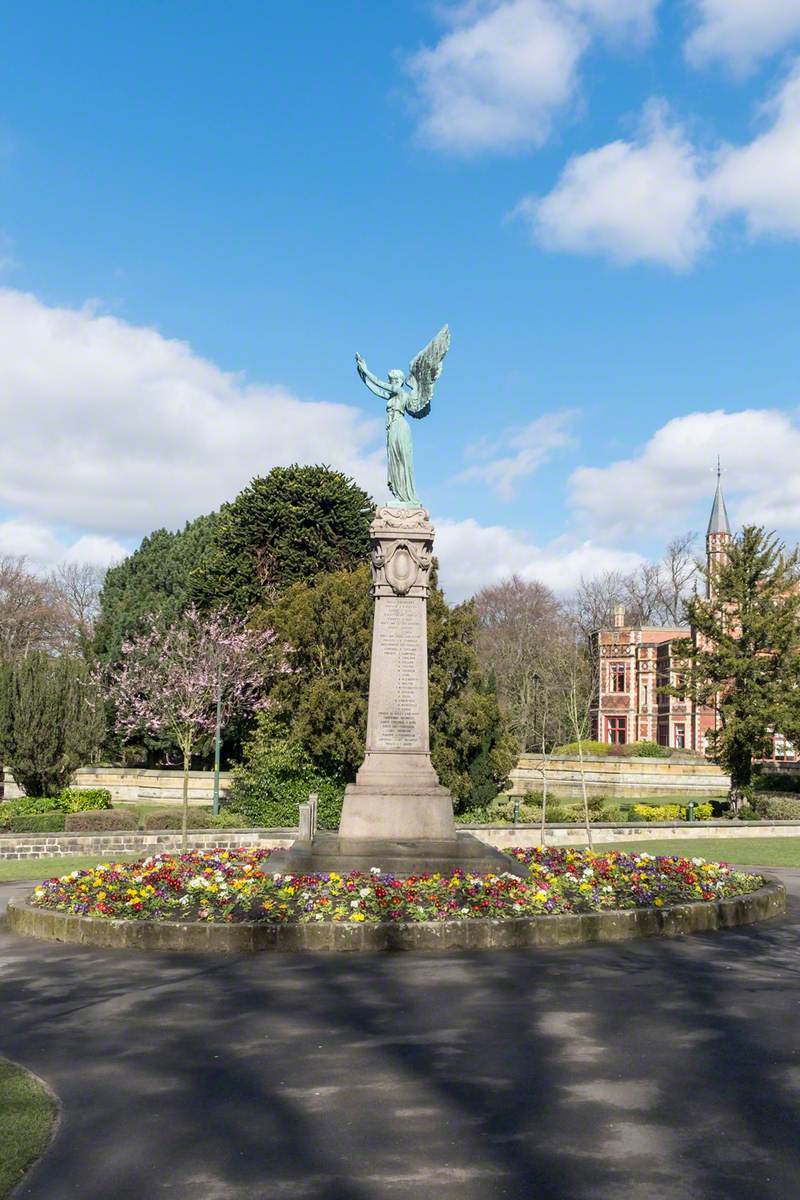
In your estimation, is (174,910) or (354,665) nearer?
(174,910)

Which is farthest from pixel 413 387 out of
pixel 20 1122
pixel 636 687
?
pixel 636 687

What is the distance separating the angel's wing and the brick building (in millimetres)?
57567

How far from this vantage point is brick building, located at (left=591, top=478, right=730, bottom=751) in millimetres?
74250

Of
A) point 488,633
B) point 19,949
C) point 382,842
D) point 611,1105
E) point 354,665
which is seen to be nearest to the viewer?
point 611,1105

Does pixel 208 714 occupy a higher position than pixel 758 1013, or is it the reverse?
pixel 208 714

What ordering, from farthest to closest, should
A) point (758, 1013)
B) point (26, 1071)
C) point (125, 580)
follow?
point (125, 580)
point (758, 1013)
point (26, 1071)

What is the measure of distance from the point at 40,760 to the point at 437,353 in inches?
925

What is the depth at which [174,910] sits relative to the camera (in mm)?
12320

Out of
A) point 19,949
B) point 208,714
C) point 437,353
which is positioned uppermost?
point 437,353

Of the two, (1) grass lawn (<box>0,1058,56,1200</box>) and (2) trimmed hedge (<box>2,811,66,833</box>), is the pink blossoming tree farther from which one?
(1) grass lawn (<box>0,1058,56,1200</box>)

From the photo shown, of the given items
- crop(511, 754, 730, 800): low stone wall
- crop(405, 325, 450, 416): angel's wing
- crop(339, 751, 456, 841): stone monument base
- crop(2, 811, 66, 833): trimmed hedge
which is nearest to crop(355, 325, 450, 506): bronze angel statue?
crop(405, 325, 450, 416): angel's wing

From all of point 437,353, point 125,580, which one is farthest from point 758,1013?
point 125,580

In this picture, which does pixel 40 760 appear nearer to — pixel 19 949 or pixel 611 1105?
pixel 19 949

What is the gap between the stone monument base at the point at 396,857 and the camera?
1506 cm
